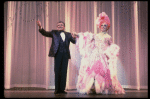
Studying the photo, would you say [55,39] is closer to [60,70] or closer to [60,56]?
[60,56]

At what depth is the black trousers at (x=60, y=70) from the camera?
11.1ft

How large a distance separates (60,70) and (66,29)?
161 cm

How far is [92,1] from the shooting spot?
4.91m

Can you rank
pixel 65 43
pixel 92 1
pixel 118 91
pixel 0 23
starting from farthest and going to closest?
pixel 92 1, pixel 65 43, pixel 118 91, pixel 0 23

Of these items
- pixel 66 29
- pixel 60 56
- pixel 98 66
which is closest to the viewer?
pixel 98 66

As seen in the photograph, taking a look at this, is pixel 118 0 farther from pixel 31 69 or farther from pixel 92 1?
pixel 31 69

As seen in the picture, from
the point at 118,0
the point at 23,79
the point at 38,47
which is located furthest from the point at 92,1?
the point at 23,79

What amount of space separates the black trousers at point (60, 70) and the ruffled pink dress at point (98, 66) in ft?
0.91

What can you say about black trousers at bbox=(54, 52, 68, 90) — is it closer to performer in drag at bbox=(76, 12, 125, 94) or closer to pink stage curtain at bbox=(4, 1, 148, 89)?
performer in drag at bbox=(76, 12, 125, 94)

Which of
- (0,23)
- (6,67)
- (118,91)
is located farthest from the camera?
(6,67)

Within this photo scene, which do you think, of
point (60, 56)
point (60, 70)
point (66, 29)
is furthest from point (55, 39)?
point (66, 29)

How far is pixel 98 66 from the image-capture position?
10.8 ft

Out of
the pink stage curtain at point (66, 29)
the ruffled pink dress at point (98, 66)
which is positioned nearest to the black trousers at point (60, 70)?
the ruffled pink dress at point (98, 66)

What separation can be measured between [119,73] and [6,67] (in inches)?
113
